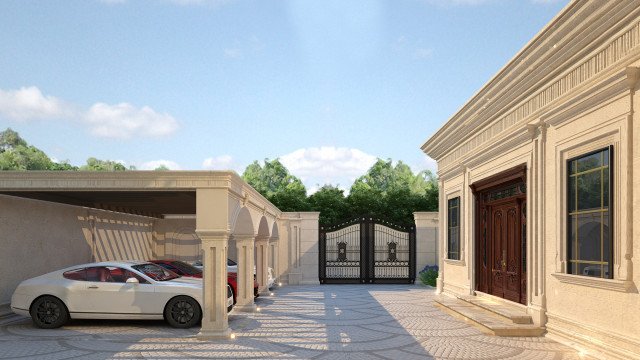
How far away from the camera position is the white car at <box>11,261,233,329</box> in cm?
1181

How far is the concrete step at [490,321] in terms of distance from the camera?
11141 millimetres

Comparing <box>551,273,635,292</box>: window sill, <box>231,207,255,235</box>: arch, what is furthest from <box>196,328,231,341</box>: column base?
<box>551,273,635,292</box>: window sill

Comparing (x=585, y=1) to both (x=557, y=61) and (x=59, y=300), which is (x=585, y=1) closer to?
(x=557, y=61)

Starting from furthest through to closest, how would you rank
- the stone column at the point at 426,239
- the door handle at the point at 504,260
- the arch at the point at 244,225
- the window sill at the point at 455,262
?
the stone column at the point at 426,239 < the window sill at the point at 455,262 < the arch at the point at 244,225 < the door handle at the point at 504,260

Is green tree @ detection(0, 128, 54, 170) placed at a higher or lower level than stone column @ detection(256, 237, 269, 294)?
higher

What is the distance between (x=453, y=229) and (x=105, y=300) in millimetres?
10103

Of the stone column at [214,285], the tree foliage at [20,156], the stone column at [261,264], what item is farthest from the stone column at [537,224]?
the tree foliage at [20,156]

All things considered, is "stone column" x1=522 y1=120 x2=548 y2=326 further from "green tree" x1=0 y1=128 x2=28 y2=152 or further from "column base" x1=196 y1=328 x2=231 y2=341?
"green tree" x1=0 y1=128 x2=28 y2=152

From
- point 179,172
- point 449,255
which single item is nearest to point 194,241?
point 449,255

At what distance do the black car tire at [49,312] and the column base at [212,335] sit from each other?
303 centimetres

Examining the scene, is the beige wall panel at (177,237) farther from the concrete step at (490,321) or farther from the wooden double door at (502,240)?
the wooden double door at (502,240)

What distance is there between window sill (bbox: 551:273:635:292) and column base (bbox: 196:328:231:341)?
588cm

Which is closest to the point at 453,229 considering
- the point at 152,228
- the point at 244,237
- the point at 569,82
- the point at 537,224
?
the point at 537,224

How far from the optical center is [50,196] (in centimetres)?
1340
